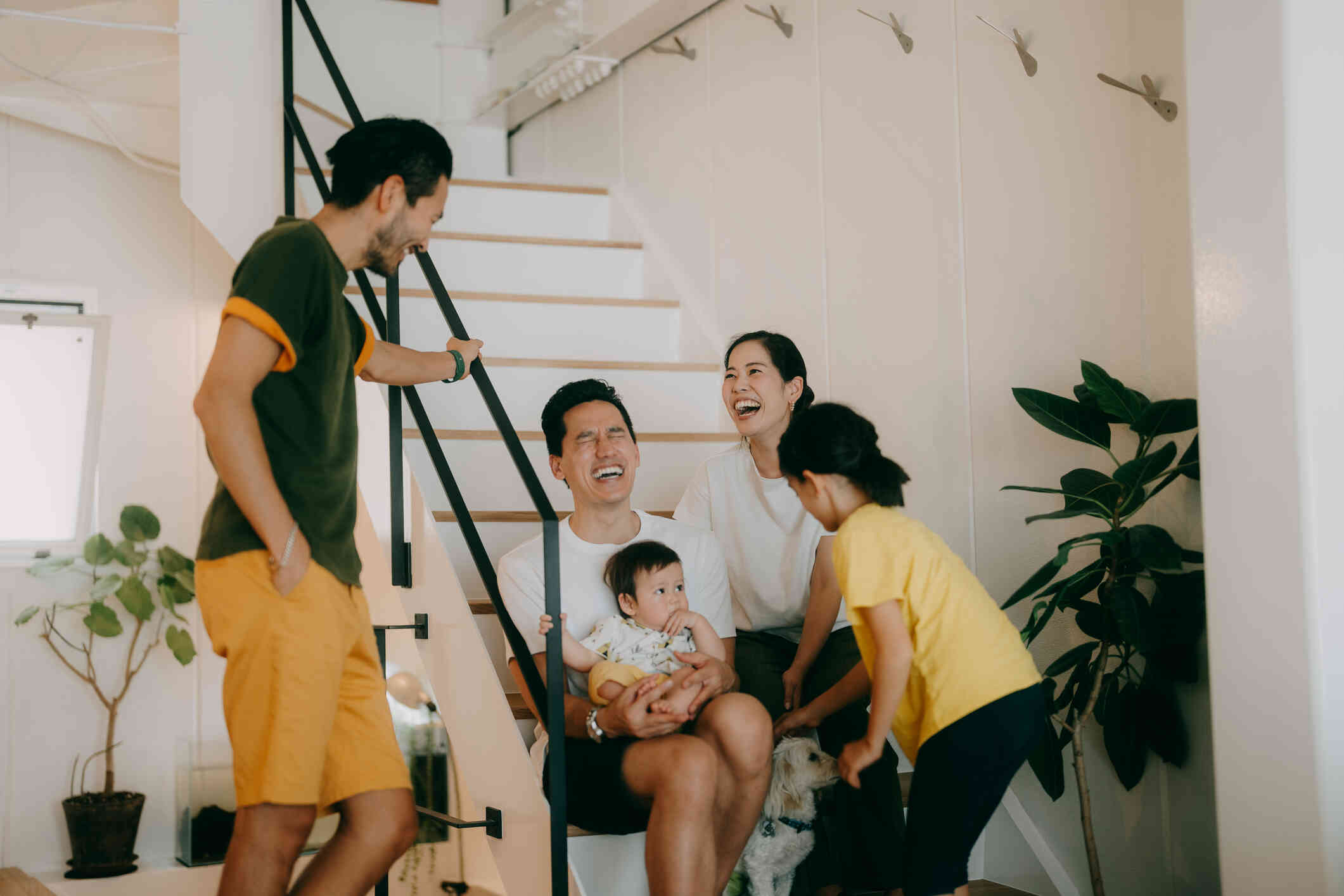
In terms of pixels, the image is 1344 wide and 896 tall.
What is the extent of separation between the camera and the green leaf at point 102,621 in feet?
14.5

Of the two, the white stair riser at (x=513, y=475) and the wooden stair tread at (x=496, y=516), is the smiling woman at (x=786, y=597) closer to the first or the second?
the wooden stair tread at (x=496, y=516)

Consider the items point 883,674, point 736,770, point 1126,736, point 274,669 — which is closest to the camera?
point 274,669

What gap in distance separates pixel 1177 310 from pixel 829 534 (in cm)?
89

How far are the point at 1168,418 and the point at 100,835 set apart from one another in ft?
13.3

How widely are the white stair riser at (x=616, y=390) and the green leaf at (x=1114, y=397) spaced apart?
1414 mm

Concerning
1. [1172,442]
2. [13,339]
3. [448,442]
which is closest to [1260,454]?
[1172,442]

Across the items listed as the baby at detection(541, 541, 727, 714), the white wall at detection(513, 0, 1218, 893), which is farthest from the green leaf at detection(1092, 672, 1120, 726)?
the baby at detection(541, 541, 727, 714)

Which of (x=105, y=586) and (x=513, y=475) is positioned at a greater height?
(x=513, y=475)

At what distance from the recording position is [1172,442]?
2312 mm

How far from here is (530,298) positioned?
3781mm

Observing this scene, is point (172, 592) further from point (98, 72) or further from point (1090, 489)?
point (1090, 489)

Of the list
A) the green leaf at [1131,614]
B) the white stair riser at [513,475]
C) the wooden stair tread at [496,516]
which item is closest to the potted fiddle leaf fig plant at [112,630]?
the white stair riser at [513,475]

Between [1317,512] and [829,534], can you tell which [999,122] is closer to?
[829,534]

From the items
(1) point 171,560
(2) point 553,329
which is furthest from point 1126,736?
(1) point 171,560
